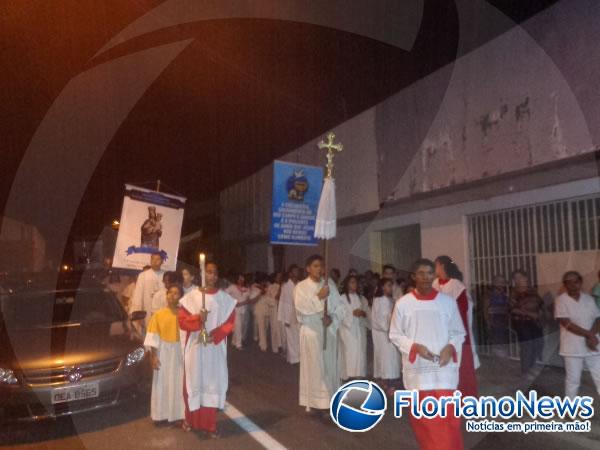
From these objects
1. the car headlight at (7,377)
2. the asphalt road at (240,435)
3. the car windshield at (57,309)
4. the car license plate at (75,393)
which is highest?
the car windshield at (57,309)

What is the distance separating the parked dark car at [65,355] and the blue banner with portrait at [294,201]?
104 inches

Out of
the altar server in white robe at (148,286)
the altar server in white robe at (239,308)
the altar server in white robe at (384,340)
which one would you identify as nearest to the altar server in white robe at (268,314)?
the altar server in white robe at (239,308)

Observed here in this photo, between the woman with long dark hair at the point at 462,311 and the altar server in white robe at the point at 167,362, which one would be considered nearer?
the woman with long dark hair at the point at 462,311

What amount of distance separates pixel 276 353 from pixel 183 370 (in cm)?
623

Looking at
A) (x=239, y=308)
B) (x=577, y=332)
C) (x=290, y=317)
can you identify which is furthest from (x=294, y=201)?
(x=239, y=308)

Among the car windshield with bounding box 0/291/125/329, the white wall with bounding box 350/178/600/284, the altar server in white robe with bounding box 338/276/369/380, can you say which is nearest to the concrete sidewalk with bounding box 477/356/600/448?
the altar server in white robe with bounding box 338/276/369/380

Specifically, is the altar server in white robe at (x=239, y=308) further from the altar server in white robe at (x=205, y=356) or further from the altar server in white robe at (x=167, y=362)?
the altar server in white robe at (x=205, y=356)

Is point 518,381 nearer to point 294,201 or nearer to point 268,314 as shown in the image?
point 294,201

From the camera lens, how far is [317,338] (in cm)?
692

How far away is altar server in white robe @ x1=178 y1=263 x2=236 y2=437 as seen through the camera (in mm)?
6133

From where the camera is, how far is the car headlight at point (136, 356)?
685cm

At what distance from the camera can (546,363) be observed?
933cm

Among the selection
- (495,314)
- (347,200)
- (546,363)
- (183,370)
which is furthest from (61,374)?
(347,200)

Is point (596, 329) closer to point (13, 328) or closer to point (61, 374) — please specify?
point (61, 374)
